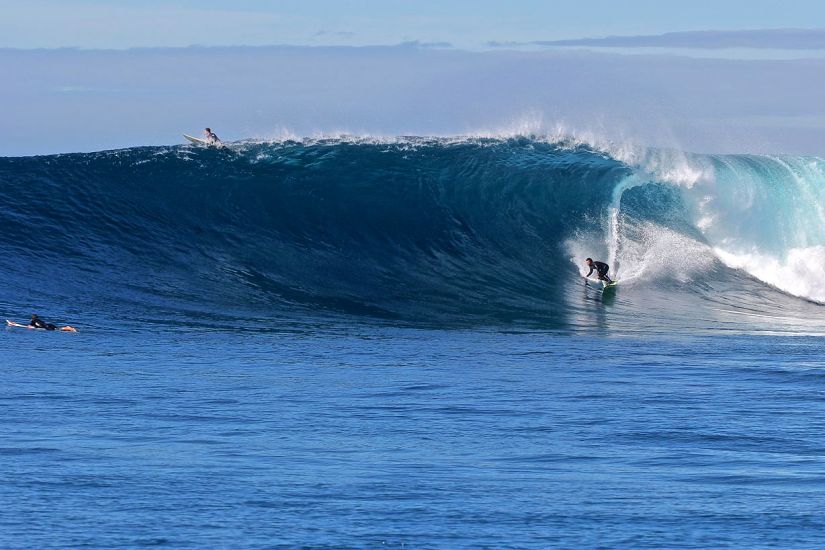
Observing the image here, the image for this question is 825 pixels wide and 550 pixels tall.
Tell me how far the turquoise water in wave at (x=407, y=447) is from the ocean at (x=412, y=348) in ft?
0.12

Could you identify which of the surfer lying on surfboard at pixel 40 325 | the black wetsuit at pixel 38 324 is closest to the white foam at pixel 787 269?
the surfer lying on surfboard at pixel 40 325

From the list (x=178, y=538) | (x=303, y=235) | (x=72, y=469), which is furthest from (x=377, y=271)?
(x=178, y=538)

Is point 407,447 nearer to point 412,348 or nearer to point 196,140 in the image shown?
point 412,348

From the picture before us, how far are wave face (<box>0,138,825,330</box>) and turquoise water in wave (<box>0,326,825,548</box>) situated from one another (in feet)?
14.0

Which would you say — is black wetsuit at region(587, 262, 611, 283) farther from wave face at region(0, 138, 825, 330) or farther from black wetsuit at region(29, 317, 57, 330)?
black wetsuit at region(29, 317, 57, 330)

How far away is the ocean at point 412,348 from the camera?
8078 mm

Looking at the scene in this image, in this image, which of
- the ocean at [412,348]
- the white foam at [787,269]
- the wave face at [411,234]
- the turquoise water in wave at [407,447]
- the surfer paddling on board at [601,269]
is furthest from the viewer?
the white foam at [787,269]

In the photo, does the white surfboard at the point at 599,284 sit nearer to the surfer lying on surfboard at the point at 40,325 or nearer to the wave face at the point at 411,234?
the wave face at the point at 411,234

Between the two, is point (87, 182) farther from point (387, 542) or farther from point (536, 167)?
point (387, 542)

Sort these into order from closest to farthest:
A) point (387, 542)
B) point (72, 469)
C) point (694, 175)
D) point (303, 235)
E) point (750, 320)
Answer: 1. point (387, 542)
2. point (72, 469)
3. point (750, 320)
4. point (303, 235)
5. point (694, 175)

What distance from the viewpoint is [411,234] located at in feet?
78.7

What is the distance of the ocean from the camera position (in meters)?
8.08

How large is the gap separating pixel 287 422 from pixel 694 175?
1723 centimetres

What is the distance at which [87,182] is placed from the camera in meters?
24.5
